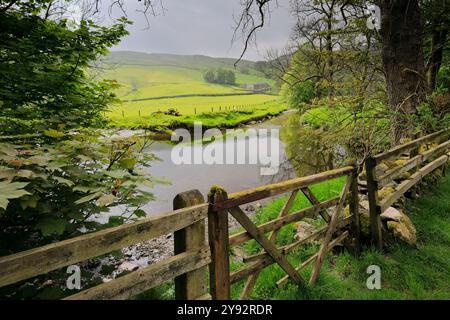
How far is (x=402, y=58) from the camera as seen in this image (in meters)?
7.83

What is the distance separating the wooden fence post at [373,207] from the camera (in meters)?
4.60

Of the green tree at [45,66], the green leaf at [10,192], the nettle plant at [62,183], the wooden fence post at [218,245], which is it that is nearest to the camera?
the green leaf at [10,192]

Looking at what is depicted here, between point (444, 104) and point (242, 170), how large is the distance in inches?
372

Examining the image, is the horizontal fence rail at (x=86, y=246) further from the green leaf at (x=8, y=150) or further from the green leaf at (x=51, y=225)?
the green leaf at (x=8, y=150)

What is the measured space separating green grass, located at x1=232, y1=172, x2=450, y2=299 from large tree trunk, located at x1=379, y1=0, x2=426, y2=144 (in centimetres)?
373

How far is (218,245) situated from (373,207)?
3.18 metres

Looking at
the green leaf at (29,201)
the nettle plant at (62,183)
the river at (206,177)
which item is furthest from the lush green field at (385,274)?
the river at (206,177)

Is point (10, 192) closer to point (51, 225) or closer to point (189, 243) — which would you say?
point (51, 225)

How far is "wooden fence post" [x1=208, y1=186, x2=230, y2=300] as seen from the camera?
2.66m

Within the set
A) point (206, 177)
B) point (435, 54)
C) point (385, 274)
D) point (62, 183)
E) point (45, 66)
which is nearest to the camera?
point (62, 183)

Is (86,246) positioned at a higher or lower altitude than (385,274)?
higher

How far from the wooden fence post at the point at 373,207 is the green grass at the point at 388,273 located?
234mm

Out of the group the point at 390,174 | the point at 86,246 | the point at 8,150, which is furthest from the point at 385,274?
the point at 8,150
